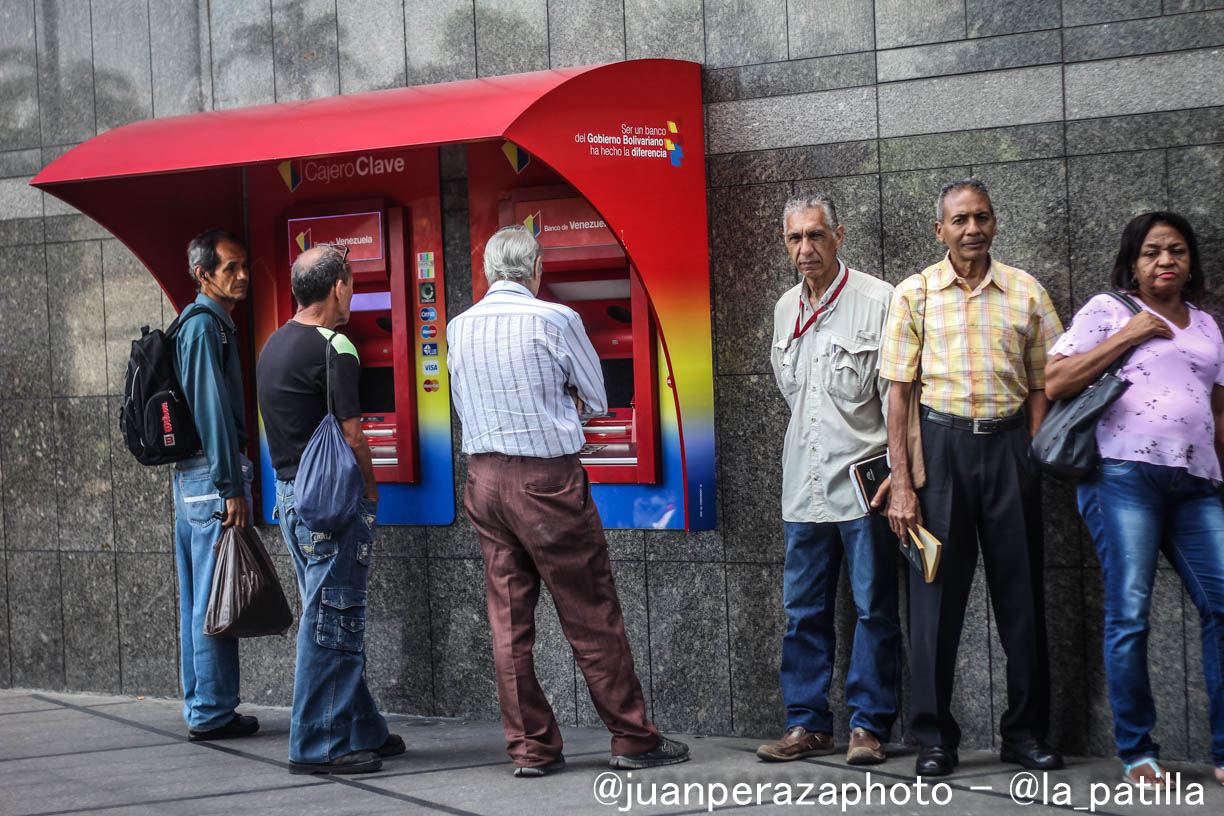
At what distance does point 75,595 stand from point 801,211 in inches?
161

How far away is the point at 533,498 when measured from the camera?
185 inches

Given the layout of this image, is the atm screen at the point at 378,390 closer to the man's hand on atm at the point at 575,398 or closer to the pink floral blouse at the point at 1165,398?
the man's hand on atm at the point at 575,398

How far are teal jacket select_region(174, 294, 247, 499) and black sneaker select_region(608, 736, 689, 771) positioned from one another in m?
1.88

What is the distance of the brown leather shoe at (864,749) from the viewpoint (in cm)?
479

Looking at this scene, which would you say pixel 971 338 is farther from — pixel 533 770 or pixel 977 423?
pixel 533 770

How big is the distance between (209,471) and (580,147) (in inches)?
78.7

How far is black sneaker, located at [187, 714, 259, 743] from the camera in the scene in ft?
18.5

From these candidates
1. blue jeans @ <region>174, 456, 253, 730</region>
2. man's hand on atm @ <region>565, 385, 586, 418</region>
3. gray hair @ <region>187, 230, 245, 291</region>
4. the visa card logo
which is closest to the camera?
man's hand on atm @ <region>565, 385, 586, 418</region>

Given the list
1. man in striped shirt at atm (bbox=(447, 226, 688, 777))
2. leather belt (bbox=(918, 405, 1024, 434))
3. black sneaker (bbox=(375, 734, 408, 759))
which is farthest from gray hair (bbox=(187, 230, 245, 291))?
leather belt (bbox=(918, 405, 1024, 434))

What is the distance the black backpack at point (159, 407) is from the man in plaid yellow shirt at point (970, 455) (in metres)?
2.76

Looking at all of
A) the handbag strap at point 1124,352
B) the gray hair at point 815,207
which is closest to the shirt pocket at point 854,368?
the gray hair at point 815,207

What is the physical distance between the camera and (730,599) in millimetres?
5477

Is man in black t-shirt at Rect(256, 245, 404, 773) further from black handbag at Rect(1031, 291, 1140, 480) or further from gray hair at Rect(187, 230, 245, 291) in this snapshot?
black handbag at Rect(1031, 291, 1140, 480)

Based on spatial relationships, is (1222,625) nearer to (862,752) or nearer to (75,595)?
(862,752)
